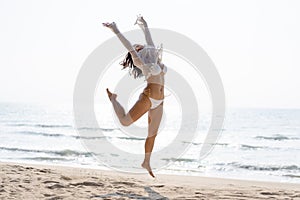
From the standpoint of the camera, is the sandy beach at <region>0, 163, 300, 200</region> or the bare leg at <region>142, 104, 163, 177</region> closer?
the sandy beach at <region>0, 163, 300, 200</region>

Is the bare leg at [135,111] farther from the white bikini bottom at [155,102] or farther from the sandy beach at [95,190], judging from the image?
the sandy beach at [95,190]

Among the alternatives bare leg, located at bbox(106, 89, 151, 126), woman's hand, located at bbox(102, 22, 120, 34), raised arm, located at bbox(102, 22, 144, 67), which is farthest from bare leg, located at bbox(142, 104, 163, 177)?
woman's hand, located at bbox(102, 22, 120, 34)

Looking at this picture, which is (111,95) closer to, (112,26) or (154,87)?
(154,87)

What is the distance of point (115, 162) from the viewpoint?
12.4 meters

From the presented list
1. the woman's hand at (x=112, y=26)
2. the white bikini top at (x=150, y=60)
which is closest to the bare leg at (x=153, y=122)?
the white bikini top at (x=150, y=60)

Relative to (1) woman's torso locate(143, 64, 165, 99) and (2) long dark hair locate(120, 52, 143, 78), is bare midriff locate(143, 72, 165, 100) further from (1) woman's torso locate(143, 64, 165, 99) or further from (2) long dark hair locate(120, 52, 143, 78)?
(2) long dark hair locate(120, 52, 143, 78)

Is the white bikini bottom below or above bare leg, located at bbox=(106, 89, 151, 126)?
above

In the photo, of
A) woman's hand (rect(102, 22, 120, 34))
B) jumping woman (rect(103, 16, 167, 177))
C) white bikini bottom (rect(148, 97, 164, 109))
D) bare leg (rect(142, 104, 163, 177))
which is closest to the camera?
woman's hand (rect(102, 22, 120, 34))

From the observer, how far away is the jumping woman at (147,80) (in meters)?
5.51

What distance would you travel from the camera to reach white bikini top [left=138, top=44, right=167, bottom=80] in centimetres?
558

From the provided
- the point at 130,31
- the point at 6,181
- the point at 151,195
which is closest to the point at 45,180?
the point at 6,181

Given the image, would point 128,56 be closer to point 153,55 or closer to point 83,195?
point 153,55

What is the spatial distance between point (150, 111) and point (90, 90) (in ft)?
11.1

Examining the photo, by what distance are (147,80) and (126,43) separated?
0.60 m
